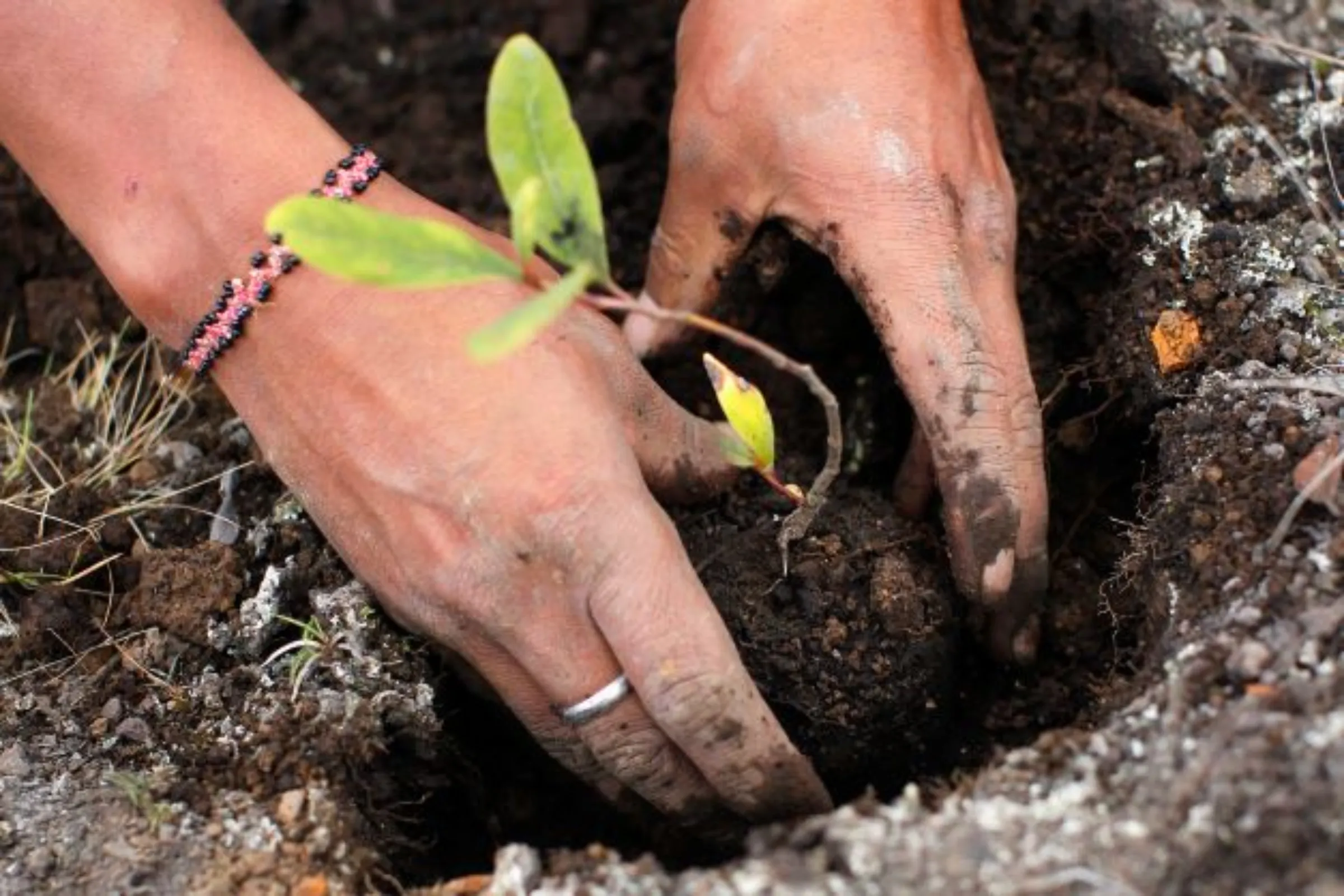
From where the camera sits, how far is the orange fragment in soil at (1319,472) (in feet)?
4.05

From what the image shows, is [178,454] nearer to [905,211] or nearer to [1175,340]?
[905,211]

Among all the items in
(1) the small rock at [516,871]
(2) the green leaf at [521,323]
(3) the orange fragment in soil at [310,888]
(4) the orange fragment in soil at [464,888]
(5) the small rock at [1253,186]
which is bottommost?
(4) the orange fragment in soil at [464,888]

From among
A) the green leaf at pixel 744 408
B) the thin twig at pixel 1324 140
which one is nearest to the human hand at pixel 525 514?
the green leaf at pixel 744 408

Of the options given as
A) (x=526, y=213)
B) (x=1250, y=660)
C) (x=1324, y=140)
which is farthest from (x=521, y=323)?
(x=1324, y=140)

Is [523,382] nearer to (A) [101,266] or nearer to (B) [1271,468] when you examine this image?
(A) [101,266]

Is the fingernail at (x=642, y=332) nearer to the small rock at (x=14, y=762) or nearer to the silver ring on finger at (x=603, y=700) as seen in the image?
the silver ring on finger at (x=603, y=700)

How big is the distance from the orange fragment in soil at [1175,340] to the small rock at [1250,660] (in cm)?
40

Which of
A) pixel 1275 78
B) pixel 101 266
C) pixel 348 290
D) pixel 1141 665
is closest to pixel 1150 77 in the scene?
pixel 1275 78

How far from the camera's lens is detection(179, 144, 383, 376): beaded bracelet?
1.35m

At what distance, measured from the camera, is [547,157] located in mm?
1035

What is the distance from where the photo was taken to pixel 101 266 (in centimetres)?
145

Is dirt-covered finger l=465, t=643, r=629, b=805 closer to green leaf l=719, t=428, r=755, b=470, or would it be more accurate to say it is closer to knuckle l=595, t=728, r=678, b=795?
knuckle l=595, t=728, r=678, b=795

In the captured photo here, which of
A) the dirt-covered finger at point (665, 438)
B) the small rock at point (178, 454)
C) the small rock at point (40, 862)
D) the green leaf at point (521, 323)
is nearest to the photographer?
the green leaf at point (521, 323)

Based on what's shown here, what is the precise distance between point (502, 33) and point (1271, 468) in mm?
1318
